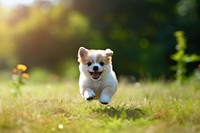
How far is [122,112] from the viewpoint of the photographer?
25.0 ft

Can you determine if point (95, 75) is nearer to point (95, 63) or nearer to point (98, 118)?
point (95, 63)

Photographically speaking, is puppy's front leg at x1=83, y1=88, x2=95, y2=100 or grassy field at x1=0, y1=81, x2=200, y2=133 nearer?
grassy field at x1=0, y1=81, x2=200, y2=133

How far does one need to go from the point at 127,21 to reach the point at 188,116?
26.0 metres

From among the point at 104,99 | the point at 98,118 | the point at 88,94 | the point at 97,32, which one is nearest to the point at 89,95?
the point at 88,94

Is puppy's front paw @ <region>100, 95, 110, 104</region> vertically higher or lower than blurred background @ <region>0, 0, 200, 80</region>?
lower

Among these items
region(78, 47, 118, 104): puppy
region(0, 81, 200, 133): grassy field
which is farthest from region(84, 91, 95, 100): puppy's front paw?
region(0, 81, 200, 133): grassy field

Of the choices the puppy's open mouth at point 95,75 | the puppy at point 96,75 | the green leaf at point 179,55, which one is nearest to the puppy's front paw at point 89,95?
the puppy at point 96,75

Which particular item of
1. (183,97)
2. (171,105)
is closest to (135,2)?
(183,97)

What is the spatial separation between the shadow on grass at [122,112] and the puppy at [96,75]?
0.42m

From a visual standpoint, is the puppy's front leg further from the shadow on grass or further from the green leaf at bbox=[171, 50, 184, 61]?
the green leaf at bbox=[171, 50, 184, 61]

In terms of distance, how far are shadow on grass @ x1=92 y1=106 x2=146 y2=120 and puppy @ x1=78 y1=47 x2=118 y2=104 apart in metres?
0.42

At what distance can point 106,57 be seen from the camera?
28.6 feet

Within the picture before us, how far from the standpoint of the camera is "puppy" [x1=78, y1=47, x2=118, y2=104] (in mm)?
8594

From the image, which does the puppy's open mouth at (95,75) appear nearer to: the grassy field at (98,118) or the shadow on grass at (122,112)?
the grassy field at (98,118)
